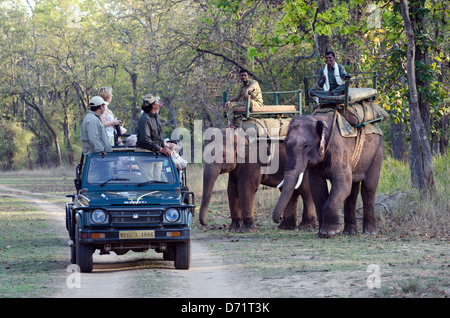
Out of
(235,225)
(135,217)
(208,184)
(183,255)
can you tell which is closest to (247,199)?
(235,225)

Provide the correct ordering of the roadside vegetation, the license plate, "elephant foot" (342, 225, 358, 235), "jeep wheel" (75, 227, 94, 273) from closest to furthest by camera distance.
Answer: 1. the roadside vegetation
2. the license plate
3. "jeep wheel" (75, 227, 94, 273)
4. "elephant foot" (342, 225, 358, 235)

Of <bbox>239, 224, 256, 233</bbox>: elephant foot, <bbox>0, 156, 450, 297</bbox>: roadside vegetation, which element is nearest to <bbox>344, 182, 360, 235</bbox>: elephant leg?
<bbox>0, 156, 450, 297</bbox>: roadside vegetation

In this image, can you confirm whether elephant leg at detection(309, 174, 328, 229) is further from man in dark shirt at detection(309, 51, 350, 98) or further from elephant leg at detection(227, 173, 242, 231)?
elephant leg at detection(227, 173, 242, 231)

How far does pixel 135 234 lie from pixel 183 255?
844 millimetres

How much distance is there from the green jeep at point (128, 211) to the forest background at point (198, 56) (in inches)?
292

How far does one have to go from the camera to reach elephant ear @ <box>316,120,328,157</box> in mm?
13828

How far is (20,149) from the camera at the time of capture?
67.5 m

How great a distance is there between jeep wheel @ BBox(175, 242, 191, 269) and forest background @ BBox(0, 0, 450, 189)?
806 centimetres

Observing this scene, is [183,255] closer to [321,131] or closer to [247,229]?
[321,131]

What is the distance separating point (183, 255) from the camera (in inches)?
424

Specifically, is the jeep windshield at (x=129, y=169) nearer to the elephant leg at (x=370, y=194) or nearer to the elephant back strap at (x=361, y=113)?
the elephant back strap at (x=361, y=113)
